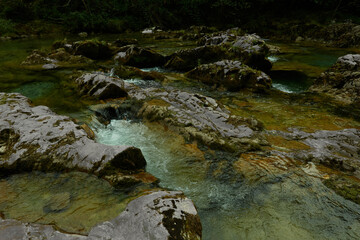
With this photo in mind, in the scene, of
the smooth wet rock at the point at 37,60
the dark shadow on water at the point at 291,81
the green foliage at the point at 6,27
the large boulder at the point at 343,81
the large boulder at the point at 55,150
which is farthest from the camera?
the green foliage at the point at 6,27

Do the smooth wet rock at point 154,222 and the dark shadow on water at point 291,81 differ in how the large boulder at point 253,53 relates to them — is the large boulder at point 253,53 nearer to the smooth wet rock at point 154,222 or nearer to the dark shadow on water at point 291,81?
the dark shadow on water at point 291,81

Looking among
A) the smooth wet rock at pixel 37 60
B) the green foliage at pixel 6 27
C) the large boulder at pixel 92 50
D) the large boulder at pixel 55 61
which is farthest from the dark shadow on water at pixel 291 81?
the green foliage at pixel 6 27

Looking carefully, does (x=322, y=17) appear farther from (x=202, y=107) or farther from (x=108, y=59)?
(x=202, y=107)

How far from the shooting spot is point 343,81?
Result: 6.21 m

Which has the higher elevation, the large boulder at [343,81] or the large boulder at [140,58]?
the large boulder at [343,81]

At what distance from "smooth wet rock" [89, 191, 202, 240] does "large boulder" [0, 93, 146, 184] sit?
84 cm

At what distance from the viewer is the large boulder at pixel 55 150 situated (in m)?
3.06

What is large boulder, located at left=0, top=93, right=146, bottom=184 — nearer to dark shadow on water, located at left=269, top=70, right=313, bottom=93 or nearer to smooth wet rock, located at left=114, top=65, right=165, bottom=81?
smooth wet rock, located at left=114, top=65, right=165, bottom=81

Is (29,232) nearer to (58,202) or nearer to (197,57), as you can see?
(58,202)

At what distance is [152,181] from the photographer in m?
3.05

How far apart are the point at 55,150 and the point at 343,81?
24.2 ft

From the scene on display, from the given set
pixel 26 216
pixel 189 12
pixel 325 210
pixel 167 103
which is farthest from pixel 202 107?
pixel 189 12

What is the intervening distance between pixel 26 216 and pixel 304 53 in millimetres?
13691

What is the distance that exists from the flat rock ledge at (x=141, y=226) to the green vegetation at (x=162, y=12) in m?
22.8
